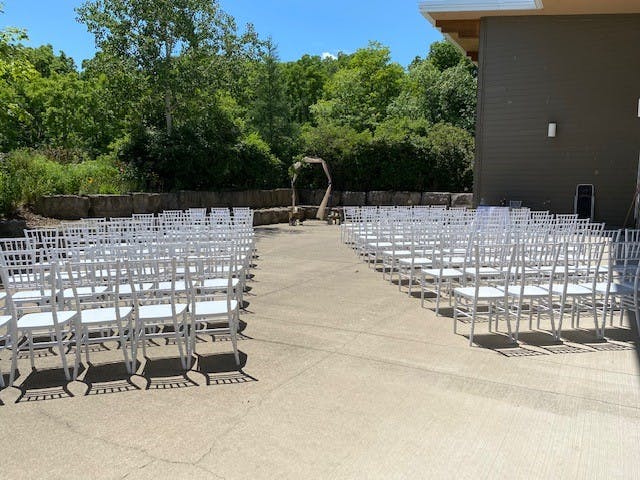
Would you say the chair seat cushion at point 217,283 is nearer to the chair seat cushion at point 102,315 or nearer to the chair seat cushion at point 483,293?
the chair seat cushion at point 102,315

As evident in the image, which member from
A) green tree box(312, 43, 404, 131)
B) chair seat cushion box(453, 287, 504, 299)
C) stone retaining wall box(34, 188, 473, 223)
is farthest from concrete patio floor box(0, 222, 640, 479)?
green tree box(312, 43, 404, 131)

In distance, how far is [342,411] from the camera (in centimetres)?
371

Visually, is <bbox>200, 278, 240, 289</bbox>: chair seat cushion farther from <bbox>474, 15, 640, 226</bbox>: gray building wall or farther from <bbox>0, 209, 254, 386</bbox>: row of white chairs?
<bbox>474, 15, 640, 226</bbox>: gray building wall

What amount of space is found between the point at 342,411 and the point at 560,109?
50.4 ft

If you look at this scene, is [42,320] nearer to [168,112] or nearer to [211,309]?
[211,309]

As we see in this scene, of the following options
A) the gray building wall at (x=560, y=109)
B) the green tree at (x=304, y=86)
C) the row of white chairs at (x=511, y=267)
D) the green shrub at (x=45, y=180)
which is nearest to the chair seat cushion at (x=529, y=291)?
the row of white chairs at (x=511, y=267)

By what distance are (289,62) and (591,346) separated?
48754 millimetres

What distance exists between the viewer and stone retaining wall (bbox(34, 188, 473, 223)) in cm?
1369

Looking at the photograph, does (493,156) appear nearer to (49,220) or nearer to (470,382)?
(49,220)

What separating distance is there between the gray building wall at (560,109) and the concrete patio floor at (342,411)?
11.9 metres

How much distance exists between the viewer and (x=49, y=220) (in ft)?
42.6

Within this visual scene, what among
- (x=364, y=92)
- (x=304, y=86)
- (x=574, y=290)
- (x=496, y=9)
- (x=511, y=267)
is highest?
(x=304, y=86)

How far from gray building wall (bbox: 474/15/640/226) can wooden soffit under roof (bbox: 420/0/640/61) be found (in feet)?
1.28

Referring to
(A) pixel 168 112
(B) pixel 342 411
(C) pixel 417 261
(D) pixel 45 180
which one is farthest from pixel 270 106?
(B) pixel 342 411
